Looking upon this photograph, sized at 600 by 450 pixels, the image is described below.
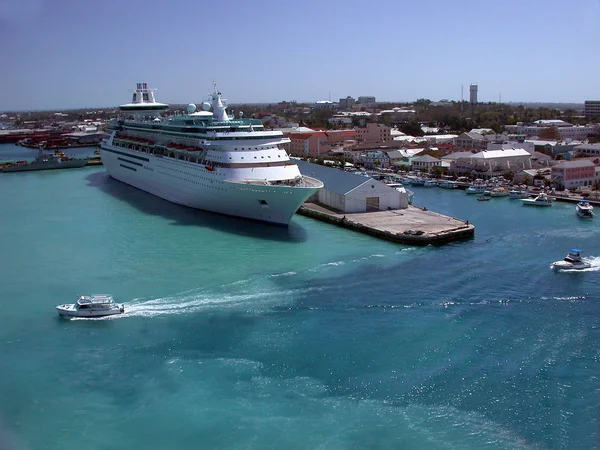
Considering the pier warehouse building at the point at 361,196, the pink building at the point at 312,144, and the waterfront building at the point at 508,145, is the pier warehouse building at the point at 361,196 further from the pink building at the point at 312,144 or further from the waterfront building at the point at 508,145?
the pink building at the point at 312,144

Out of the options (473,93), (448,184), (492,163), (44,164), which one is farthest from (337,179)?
(473,93)

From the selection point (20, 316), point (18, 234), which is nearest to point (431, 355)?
point (20, 316)

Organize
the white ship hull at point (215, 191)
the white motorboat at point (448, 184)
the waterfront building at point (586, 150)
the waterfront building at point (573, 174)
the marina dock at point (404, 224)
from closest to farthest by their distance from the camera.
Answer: the marina dock at point (404, 224) < the white ship hull at point (215, 191) < the waterfront building at point (573, 174) < the white motorboat at point (448, 184) < the waterfront building at point (586, 150)

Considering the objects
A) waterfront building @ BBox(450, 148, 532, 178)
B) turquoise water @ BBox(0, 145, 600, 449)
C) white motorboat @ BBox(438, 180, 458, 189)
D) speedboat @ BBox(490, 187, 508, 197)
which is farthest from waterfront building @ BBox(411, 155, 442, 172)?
turquoise water @ BBox(0, 145, 600, 449)

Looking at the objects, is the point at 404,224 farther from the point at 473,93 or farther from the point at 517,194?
the point at 473,93

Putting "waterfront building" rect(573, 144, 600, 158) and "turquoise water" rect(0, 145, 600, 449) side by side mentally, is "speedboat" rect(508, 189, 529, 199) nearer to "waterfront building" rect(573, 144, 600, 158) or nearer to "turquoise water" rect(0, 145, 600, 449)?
"turquoise water" rect(0, 145, 600, 449)

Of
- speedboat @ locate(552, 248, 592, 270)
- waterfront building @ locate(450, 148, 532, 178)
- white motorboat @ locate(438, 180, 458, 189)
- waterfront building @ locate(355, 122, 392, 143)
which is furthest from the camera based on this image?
waterfront building @ locate(355, 122, 392, 143)

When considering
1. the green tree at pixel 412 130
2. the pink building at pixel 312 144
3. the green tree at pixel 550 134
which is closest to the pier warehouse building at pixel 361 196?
the pink building at pixel 312 144

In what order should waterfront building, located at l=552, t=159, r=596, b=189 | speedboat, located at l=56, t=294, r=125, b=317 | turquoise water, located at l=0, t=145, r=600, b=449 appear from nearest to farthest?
turquoise water, located at l=0, t=145, r=600, b=449 → speedboat, located at l=56, t=294, r=125, b=317 → waterfront building, located at l=552, t=159, r=596, b=189
